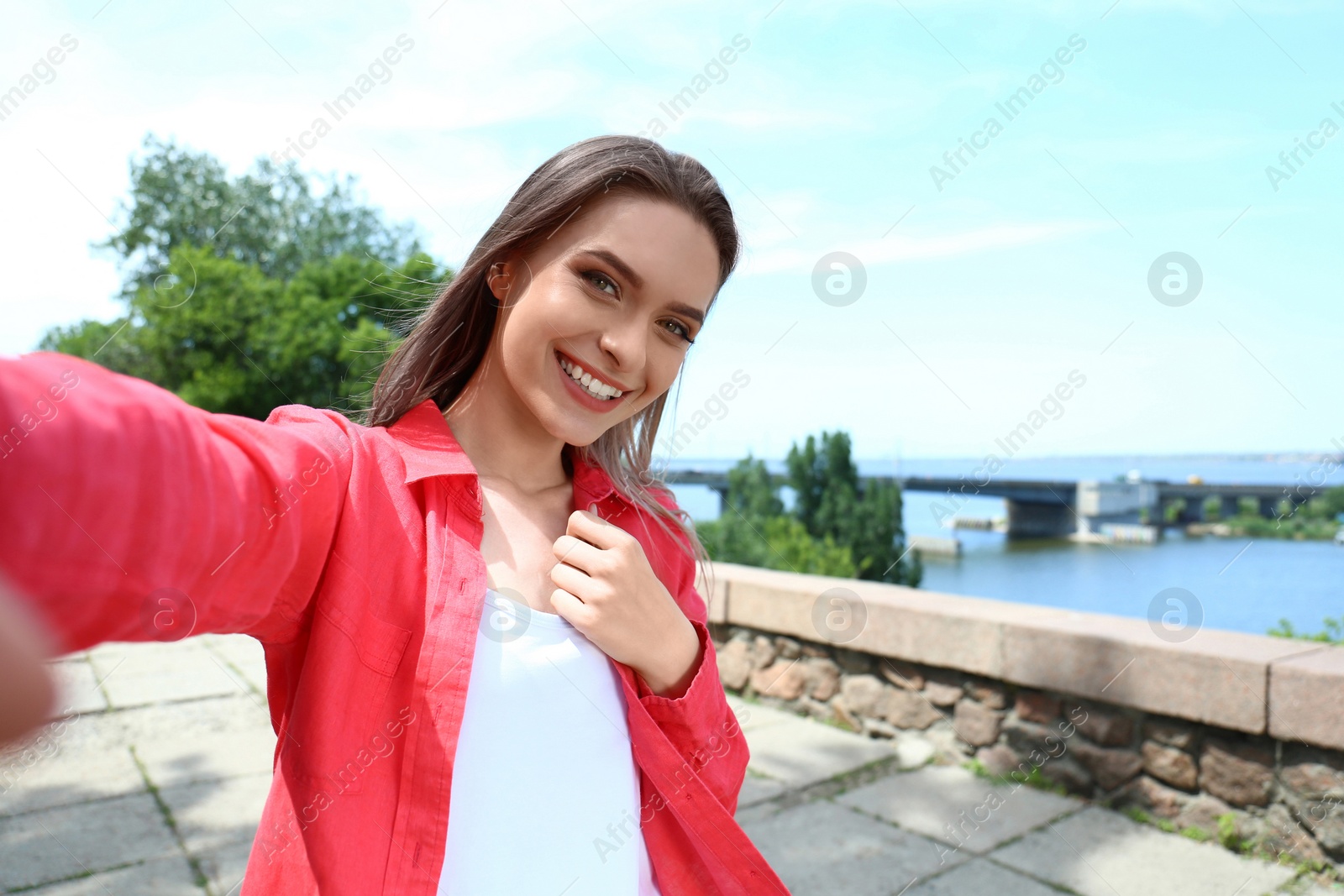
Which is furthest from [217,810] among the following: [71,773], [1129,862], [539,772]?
[1129,862]

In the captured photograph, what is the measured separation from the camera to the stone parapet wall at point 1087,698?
280cm

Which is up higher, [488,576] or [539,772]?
[488,576]

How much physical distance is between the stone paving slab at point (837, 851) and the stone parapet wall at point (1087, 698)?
698 mm

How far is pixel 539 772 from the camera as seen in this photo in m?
1.04

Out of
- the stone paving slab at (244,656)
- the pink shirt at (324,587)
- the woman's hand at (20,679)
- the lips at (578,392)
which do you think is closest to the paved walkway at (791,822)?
the stone paving slab at (244,656)

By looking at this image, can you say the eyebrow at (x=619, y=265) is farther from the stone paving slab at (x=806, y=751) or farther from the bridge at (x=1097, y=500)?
the bridge at (x=1097, y=500)

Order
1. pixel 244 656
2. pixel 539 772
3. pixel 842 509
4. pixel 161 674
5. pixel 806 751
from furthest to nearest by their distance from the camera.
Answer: pixel 842 509 < pixel 244 656 < pixel 161 674 < pixel 806 751 < pixel 539 772

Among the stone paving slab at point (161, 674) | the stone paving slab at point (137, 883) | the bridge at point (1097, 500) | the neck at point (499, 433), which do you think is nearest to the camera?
the neck at point (499, 433)

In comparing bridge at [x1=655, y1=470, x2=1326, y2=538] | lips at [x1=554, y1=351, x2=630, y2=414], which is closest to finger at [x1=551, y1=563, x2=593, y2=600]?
lips at [x1=554, y1=351, x2=630, y2=414]

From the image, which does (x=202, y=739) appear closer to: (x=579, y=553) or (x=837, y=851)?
(x=837, y=851)

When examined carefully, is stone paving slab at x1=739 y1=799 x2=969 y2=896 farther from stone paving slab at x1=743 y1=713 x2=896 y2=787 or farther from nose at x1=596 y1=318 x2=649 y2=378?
nose at x1=596 y1=318 x2=649 y2=378

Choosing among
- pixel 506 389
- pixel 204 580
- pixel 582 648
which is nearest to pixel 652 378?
pixel 506 389

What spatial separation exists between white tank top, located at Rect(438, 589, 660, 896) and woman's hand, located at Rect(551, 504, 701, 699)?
0.04 metres

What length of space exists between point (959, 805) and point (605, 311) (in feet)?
9.62
